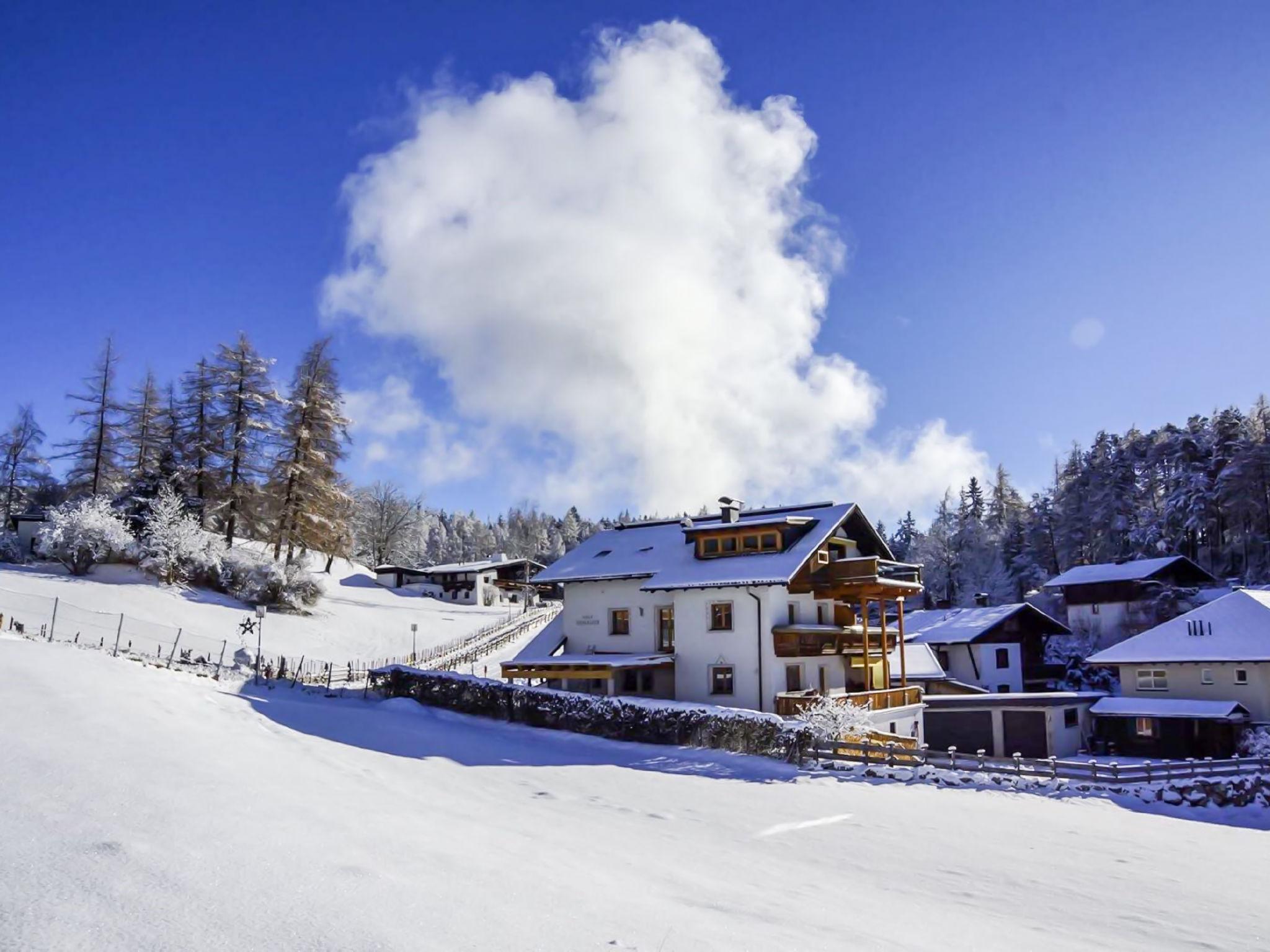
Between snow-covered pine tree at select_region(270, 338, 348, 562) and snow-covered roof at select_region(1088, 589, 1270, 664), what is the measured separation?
4652 centimetres

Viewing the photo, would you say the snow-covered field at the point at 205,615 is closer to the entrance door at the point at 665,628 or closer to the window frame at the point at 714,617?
the entrance door at the point at 665,628

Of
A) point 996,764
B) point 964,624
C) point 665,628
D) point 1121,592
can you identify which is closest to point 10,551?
point 665,628

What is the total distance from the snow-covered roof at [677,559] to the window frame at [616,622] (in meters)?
1.63

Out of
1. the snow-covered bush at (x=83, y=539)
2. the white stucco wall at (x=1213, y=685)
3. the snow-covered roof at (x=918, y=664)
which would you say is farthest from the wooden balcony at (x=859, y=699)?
the snow-covered bush at (x=83, y=539)

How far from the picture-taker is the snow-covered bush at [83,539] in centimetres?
4431

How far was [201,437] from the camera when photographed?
5256 centimetres

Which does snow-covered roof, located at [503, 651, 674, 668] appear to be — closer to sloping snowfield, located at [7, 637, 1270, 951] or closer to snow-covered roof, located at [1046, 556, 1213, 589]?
sloping snowfield, located at [7, 637, 1270, 951]

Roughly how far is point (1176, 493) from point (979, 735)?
47.2 metres

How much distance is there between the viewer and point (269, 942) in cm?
653

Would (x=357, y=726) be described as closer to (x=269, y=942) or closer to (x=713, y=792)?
(x=713, y=792)

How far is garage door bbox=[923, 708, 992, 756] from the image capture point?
136ft

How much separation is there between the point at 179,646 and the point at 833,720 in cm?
2863

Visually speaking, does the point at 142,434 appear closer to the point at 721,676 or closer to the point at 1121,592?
the point at 721,676

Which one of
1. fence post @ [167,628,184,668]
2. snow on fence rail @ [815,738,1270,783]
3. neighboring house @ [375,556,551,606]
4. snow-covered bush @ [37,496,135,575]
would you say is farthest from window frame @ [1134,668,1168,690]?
snow-covered bush @ [37,496,135,575]
